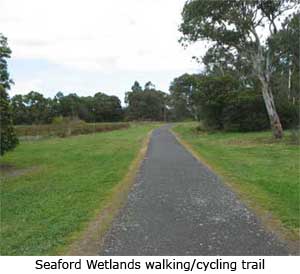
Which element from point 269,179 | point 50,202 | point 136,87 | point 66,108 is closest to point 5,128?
point 50,202

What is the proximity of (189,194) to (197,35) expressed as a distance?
18636mm

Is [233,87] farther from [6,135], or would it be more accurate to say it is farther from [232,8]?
[6,135]

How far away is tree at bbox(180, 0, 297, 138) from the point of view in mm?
23719

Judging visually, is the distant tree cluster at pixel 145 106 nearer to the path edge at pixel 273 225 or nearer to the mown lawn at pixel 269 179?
the mown lawn at pixel 269 179

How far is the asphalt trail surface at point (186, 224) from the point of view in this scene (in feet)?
15.9

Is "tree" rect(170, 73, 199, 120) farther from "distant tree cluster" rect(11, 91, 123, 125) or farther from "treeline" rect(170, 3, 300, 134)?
"treeline" rect(170, 3, 300, 134)

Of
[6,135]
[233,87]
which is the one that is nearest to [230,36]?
[233,87]

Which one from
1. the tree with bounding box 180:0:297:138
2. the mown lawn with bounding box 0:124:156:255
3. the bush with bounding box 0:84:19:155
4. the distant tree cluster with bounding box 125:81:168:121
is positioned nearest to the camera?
the mown lawn with bounding box 0:124:156:255

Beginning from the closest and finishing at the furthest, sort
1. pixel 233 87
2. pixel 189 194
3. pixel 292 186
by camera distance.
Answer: pixel 189 194 → pixel 292 186 → pixel 233 87

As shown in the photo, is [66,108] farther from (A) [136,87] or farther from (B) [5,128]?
(B) [5,128]

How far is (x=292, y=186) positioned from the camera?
913cm

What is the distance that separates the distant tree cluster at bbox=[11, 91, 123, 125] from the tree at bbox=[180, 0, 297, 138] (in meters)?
60.3

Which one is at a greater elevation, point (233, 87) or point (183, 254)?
point (233, 87)

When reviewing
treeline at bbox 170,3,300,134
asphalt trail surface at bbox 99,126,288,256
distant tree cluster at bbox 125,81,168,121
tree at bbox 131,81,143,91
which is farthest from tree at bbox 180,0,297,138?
tree at bbox 131,81,143,91
